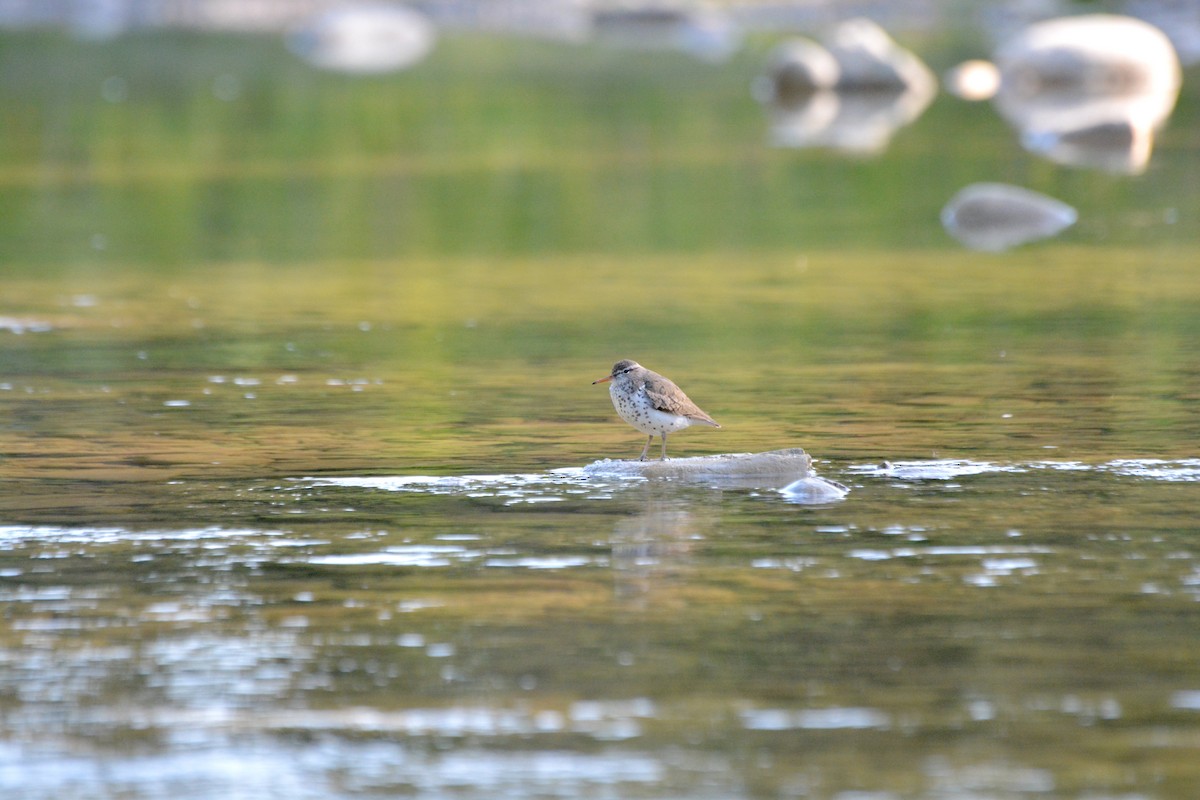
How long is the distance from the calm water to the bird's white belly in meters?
0.35

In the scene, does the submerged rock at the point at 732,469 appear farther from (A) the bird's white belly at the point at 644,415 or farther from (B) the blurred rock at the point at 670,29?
(B) the blurred rock at the point at 670,29

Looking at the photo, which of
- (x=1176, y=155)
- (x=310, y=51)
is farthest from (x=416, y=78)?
(x=1176, y=155)

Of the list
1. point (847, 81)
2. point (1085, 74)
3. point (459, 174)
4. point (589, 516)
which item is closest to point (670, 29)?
point (847, 81)

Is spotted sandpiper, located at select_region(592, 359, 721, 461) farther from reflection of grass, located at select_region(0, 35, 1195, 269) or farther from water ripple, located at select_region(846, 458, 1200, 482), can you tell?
reflection of grass, located at select_region(0, 35, 1195, 269)

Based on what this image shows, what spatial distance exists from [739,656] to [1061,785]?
1.50 m

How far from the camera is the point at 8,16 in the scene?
89188 mm

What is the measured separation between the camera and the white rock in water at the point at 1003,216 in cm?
2259

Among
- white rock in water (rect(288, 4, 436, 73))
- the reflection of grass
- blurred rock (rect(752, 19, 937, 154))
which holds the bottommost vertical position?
the reflection of grass

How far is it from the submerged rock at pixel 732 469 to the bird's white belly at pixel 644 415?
19 centimetres

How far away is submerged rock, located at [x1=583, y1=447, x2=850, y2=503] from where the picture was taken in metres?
10.4

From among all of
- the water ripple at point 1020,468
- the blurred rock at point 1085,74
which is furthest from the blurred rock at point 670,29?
the water ripple at point 1020,468

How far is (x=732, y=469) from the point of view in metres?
10.5

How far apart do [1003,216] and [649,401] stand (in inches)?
526

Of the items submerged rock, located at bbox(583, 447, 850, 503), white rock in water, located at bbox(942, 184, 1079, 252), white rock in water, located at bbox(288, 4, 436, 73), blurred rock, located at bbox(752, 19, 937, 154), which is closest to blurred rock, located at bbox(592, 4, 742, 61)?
white rock in water, located at bbox(288, 4, 436, 73)
